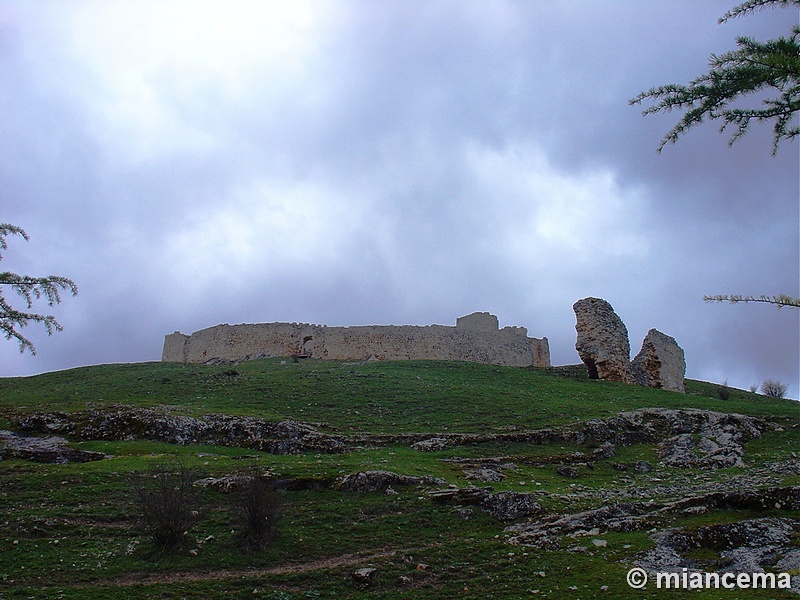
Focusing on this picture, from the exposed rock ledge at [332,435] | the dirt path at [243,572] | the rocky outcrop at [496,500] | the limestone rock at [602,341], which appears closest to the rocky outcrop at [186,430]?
the exposed rock ledge at [332,435]

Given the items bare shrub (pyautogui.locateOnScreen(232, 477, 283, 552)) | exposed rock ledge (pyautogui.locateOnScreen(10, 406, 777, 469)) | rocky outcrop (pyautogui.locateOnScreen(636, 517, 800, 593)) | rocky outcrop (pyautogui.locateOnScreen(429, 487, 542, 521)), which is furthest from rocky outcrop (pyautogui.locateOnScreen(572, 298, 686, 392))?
bare shrub (pyautogui.locateOnScreen(232, 477, 283, 552))

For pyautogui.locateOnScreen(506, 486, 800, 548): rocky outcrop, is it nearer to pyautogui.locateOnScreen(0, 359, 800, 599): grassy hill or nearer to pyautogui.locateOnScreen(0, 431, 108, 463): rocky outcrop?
pyautogui.locateOnScreen(0, 359, 800, 599): grassy hill

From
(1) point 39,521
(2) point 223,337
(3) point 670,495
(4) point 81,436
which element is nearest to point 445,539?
(3) point 670,495

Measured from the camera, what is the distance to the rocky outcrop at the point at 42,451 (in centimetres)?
1816

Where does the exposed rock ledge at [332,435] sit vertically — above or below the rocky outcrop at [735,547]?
above

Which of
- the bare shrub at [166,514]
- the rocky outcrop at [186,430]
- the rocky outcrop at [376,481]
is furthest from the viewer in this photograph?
the rocky outcrop at [186,430]

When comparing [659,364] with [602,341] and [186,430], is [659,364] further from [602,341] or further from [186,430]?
[186,430]

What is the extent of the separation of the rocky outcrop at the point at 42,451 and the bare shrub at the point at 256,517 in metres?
8.43

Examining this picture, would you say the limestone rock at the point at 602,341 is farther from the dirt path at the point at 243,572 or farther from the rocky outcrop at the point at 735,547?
the dirt path at the point at 243,572

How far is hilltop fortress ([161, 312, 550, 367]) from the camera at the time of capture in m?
49.8

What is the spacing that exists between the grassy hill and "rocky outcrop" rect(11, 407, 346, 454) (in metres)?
0.53

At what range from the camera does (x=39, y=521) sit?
12.8m

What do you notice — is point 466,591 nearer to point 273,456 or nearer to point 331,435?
point 273,456

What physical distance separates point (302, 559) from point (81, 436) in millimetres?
13005
